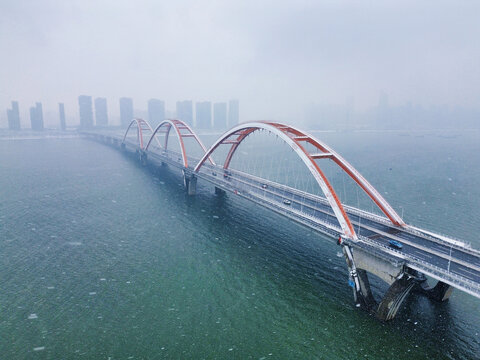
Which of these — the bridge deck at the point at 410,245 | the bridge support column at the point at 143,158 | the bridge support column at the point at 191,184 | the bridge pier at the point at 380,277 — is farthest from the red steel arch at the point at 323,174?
the bridge support column at the point at 143,158

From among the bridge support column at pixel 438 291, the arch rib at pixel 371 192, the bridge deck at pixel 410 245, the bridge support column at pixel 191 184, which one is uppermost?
the arch rib at pixel 371 192

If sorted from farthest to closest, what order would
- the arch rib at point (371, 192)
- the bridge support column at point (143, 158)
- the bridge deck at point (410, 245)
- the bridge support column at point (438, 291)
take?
1. the bridge support column at point (143, 158)
2. the arch rib at point (371, 192)
3. the bridge support column at point (438, 291)
4. the bridge deck at point (410, 245)

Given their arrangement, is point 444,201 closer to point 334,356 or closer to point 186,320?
point 334,356

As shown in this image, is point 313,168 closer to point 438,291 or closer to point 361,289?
point 361,289

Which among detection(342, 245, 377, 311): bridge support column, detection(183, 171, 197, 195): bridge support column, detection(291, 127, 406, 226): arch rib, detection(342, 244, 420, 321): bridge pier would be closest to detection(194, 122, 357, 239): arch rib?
detection(342, 244, 420, 321): bridge pier

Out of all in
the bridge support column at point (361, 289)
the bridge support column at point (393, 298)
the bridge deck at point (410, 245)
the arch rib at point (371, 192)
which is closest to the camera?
the bridge deck at point (410, 245)

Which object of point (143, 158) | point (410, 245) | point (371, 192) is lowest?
point (143, 158)

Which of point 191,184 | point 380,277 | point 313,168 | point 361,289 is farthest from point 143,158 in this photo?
point 380,277

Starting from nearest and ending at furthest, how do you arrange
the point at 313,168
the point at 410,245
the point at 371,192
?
the point at 410,245
the point at 371,192
the point at 313,168

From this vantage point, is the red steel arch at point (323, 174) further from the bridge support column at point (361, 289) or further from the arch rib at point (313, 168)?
the bridge support column at point (361, 289)

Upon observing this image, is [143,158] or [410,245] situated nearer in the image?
[410,245]

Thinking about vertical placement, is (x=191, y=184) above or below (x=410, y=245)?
below

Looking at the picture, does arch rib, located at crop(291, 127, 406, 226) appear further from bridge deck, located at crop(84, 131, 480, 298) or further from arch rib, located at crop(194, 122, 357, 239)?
arch rib, located at crop(194, 122, 357, 239)
